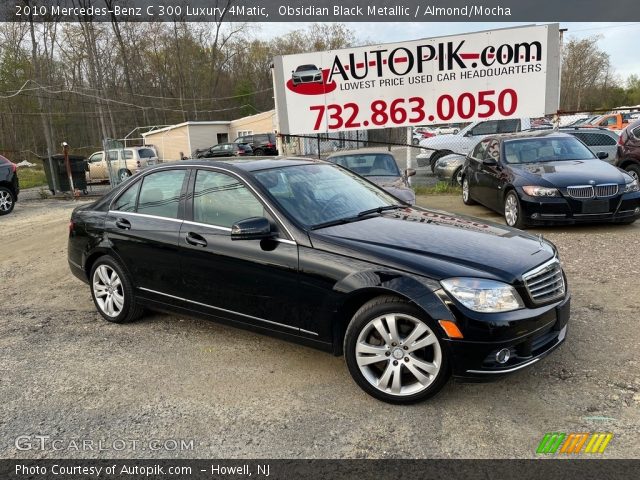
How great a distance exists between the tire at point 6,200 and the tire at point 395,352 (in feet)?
40.5

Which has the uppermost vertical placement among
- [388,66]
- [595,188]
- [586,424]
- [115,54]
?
[115,54]

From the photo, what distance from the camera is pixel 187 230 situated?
415 cm

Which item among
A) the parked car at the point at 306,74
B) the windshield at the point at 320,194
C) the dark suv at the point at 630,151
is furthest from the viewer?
the parked car at the point at 306,74

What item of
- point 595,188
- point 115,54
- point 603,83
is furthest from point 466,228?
point 603,83

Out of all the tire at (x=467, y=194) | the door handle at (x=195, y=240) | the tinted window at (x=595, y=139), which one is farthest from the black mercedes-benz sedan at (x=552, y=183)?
the tinted window at (x=595, y=139)

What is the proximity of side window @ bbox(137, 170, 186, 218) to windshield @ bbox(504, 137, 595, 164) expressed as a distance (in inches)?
242

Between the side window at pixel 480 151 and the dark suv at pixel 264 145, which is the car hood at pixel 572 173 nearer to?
the side window at pixel 480 151

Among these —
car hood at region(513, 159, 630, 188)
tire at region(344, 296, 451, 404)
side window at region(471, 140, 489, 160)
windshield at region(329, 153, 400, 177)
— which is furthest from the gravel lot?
side window at region(471, 140, 489, 160)

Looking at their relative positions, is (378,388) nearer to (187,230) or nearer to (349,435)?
(349,435)

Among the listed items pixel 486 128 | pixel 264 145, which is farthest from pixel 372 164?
pixel 264 145

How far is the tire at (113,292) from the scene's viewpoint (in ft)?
15.4

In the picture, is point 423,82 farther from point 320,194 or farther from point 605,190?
point 320,194

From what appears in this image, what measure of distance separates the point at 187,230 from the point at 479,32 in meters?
10.1

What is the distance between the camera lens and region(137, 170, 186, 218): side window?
4383 mm
